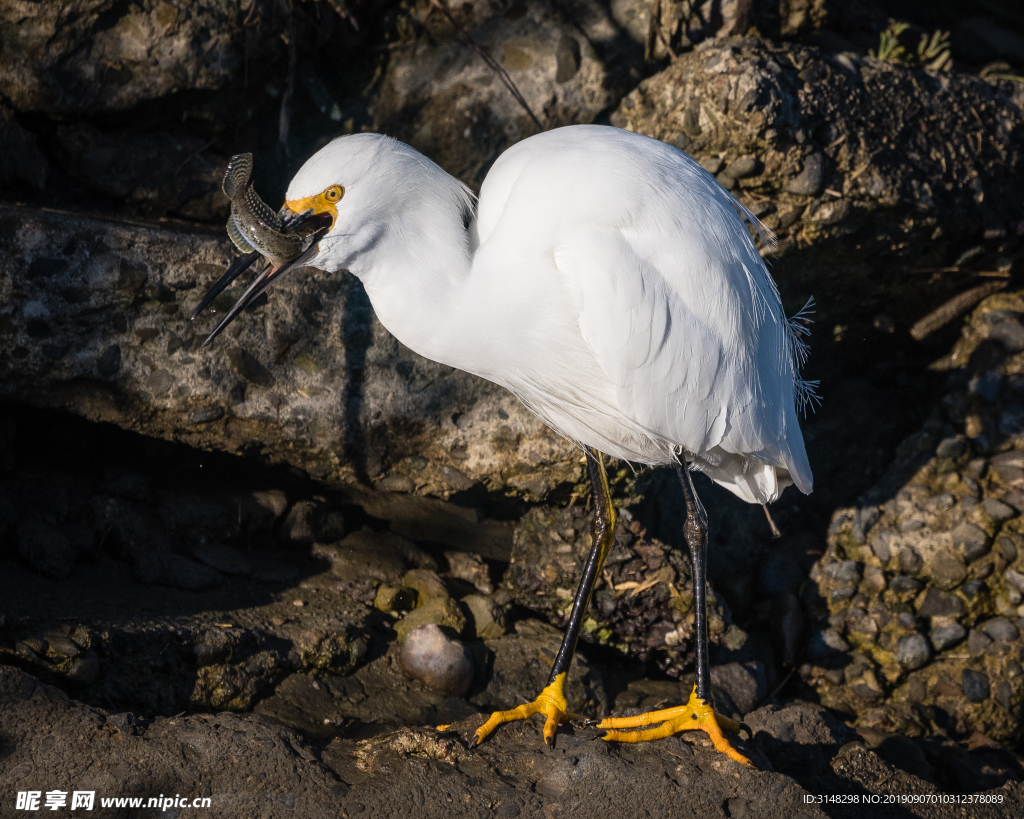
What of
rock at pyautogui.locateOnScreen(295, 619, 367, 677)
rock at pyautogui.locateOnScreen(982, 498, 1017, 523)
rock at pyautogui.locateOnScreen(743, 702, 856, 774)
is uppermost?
rock at pyautogui.locateOnScreen(295, 619, 367, 677)

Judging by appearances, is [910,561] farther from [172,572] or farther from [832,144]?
[172,572]

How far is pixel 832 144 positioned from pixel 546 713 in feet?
8.53

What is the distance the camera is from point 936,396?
401 cm

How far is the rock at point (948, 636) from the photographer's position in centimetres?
344

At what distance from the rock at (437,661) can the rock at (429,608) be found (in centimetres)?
9

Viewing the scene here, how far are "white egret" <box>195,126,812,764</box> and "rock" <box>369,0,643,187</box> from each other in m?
1.47

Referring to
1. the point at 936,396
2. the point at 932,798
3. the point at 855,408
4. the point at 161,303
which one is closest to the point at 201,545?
the point at 161,303

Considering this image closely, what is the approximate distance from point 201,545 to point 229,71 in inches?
79.2

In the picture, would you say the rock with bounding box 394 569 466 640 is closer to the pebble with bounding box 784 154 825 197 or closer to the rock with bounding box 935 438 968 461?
the pebble with bounding box 784 154 825 197

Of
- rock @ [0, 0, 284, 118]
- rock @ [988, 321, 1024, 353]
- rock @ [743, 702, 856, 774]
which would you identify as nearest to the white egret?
rock @ [743, 702, 856, 774]

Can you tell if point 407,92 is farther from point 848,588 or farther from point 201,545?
point 848,588

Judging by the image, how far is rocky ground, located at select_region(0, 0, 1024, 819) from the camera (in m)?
2.44

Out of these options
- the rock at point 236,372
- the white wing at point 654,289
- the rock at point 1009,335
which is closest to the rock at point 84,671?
the rock at point 236,372

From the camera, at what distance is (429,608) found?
3.03 metres
